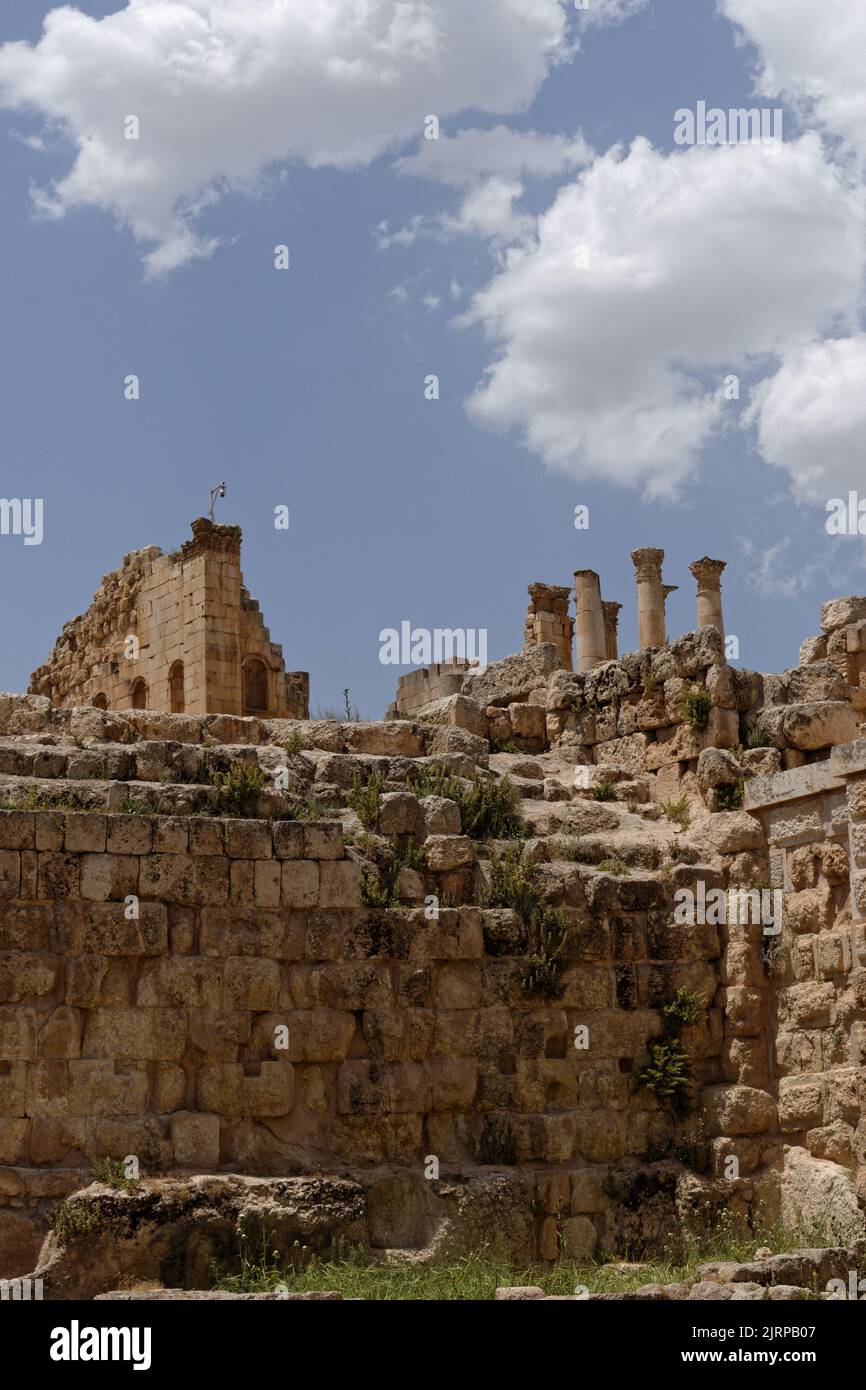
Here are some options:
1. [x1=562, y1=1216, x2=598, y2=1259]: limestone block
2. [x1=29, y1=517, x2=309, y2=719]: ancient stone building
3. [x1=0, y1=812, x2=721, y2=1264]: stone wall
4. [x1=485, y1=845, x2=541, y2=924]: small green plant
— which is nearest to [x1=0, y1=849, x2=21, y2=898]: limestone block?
[x1=0, y1=812, x2=721, y2=1264]: stone wall

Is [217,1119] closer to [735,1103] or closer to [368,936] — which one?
[368,936]

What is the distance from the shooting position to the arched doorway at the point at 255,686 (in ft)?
90.4

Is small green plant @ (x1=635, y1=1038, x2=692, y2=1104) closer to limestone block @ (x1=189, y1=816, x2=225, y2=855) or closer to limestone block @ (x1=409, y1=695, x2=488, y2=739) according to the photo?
limestone block @ (x1=189, y1=816, x2=225, y2=855)

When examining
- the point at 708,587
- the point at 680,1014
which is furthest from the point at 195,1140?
the point at 708,587

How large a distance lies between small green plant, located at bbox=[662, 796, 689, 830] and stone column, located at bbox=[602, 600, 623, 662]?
17653mm

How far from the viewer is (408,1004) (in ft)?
42.3

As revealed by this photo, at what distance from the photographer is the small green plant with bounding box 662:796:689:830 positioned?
1477 cm

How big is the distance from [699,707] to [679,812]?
83 centimetres

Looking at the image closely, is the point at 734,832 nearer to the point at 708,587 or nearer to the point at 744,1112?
the point at 744,1112

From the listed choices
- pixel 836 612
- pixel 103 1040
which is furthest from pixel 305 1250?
pixel 836 612

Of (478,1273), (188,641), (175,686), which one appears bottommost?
(478,1273)

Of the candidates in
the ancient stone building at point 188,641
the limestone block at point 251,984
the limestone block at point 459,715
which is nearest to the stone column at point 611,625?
the ancient stone building at point 188,641

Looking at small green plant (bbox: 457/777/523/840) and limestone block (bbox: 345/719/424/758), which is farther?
limestone block (bbox: 345/719/424/758)

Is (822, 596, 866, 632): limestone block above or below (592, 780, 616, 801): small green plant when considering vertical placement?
above
